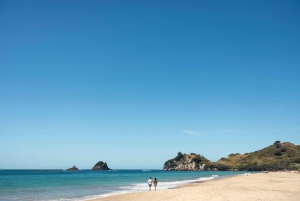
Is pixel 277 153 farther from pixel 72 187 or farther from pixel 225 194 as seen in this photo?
pixel 225 194

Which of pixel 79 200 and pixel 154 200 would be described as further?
pixel 79 200

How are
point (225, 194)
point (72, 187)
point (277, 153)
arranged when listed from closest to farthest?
point (225, 194), point (72, 187), point (277, 153)

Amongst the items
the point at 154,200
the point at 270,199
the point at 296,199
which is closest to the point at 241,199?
the point at 270,199

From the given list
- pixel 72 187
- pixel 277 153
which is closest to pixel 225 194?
pixel 72 187

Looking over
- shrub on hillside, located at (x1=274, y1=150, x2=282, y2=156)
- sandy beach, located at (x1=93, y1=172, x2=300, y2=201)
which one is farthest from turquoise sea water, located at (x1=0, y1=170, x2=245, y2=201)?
shrub on hillside, located at (x1=274, y1=150, x2=282, y2=156)

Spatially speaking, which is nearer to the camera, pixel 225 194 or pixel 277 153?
pixel 225 194

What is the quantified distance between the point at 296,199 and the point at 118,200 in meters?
17.3

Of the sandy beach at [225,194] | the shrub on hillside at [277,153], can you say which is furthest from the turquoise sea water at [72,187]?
the shrub on hillside at [277,153]

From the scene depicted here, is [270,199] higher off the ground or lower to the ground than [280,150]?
lower

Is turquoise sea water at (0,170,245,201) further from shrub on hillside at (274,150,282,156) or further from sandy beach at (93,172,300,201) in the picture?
shrub on hillside at (274,150,282,156)

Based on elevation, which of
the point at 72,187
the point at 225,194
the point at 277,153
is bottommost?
the point at 72,187

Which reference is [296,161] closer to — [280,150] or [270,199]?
[280,150]

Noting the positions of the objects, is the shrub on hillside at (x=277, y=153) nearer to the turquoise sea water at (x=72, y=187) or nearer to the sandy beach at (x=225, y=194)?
the turquoise sea water at (x=72, y=187)

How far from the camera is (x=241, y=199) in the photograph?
19.5 m
